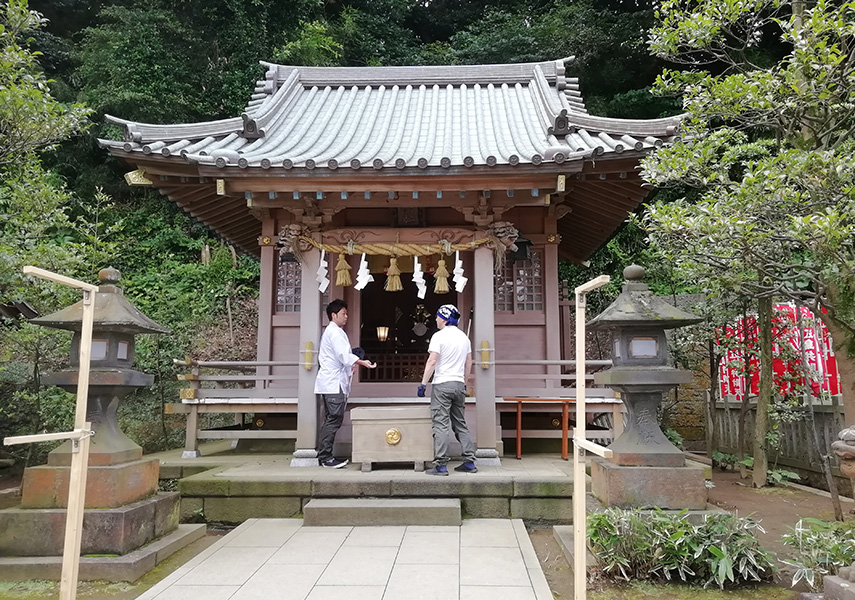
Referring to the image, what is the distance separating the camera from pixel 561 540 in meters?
4.74

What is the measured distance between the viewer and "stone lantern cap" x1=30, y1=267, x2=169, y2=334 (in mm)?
4676

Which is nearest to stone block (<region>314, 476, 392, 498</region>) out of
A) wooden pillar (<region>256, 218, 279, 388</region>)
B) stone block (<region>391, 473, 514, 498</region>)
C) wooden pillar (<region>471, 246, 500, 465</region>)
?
stone block (<region>391, 473, 514, 498</region>)

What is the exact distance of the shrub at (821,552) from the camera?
11.5 feet

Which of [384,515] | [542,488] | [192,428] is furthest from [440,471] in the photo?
[192,428]

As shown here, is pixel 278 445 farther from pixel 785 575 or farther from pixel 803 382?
pixel 803 382

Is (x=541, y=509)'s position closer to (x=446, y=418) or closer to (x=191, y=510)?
(x=446, y=418)

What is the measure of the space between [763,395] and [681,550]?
5232 millimetres

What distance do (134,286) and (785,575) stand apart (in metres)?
17.0

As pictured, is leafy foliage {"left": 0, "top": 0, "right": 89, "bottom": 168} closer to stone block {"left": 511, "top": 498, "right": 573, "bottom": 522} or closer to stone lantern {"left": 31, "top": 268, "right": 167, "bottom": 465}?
stone lantern {"left": 31, "top": 268, "right": 167, "bottom": 465}

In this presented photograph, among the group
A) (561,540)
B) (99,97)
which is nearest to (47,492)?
(561,540)

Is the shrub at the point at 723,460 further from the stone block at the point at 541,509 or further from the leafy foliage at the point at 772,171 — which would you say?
the stone block at the point at 541,509

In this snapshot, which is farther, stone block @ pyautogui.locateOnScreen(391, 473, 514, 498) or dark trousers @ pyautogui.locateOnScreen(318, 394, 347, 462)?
dark trousers @ pyautogui.locateOnScreen(318, 394, 347, 462)

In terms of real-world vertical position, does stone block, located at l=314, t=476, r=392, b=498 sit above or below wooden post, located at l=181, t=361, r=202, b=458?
below

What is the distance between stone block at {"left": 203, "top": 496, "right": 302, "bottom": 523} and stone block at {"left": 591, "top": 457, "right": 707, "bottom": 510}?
3.39 m
